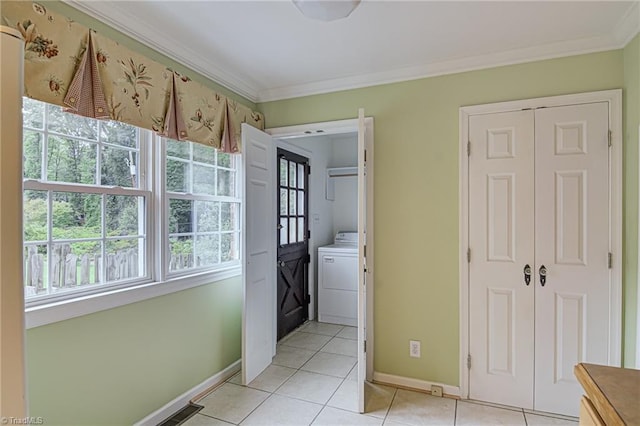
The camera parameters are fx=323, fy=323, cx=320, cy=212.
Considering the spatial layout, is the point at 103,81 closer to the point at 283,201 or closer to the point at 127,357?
the point at 127,357

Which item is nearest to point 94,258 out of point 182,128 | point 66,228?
point 66,228

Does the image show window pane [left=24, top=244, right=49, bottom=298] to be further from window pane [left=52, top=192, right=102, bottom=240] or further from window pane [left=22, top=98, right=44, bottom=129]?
window pane [left=22, top=98, right=44, bottom=129]

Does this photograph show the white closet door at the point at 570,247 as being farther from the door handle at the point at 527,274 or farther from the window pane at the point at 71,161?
the window pane at the point at 71,161

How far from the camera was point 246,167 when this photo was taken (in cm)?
263

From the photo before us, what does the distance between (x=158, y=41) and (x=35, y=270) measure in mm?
1516

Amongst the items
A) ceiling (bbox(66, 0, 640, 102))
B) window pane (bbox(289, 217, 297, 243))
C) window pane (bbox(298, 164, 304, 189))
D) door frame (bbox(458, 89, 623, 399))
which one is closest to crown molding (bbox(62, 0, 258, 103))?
ceiling (bbox(66, 0, 640, 102))

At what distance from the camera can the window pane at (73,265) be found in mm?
1626

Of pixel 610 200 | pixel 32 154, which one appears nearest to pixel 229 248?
pixel 32 154

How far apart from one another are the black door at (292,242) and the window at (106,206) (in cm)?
104

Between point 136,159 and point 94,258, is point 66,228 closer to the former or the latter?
point 94,258

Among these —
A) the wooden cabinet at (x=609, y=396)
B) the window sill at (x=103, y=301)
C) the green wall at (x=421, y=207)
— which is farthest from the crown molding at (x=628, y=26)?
the window sill at (x=103, y=301)

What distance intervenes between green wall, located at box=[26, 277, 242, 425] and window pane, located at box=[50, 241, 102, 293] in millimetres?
192

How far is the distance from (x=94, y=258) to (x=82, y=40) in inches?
44.7

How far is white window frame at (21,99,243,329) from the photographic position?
5.15 ft
